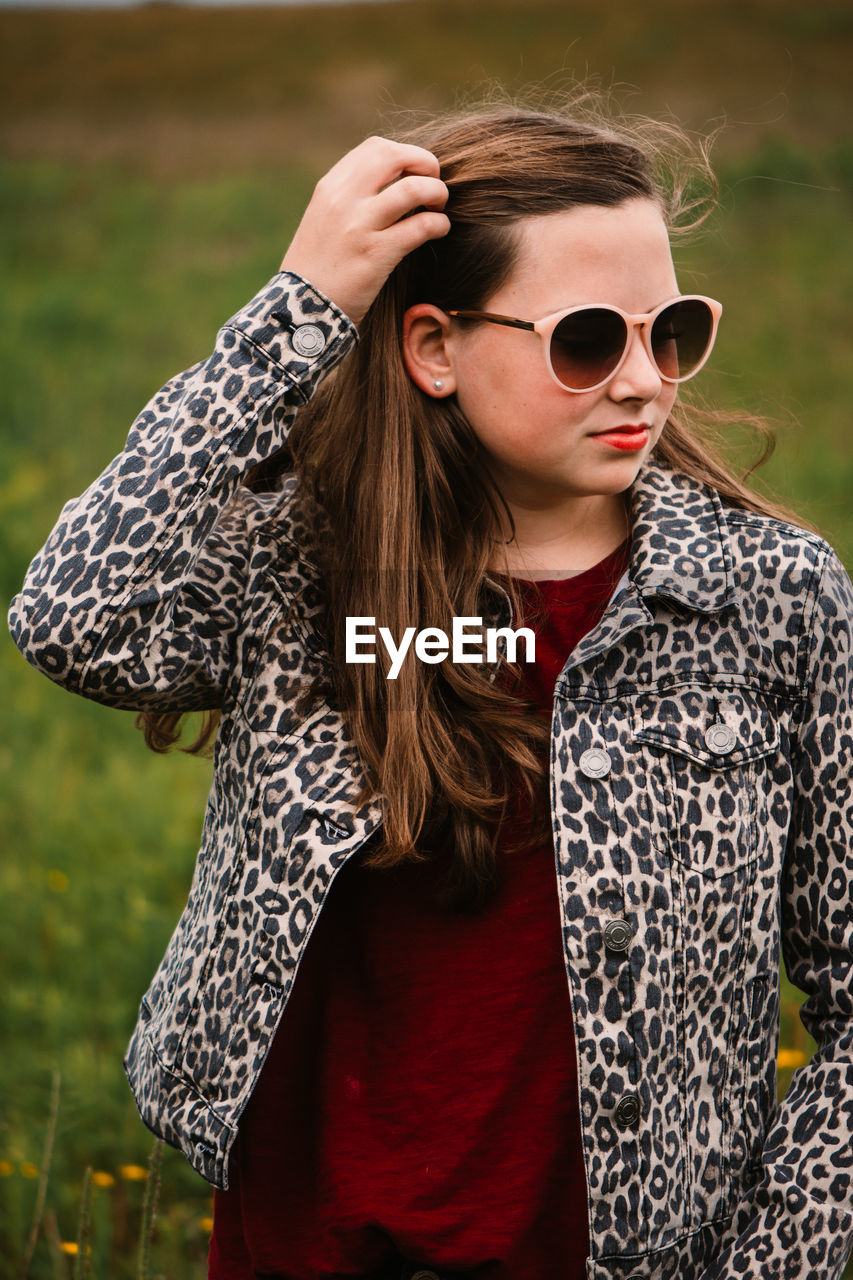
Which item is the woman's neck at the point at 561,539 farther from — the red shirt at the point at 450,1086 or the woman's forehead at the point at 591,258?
the woman's forehead at the point at 591,258

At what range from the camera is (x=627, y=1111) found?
149cm

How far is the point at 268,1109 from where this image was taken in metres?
1.67

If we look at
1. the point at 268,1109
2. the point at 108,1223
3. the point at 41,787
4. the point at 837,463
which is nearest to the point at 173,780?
the point at 41,787

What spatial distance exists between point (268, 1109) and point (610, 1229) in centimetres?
47

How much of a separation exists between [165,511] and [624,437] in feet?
1.91

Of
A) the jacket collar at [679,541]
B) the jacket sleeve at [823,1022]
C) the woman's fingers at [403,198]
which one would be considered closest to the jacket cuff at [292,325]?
the woman's fingers at [403,198]

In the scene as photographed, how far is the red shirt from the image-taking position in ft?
5.15

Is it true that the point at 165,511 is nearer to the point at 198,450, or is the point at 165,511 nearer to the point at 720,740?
the point at 198,450

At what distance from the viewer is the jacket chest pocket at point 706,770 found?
5.05 feet

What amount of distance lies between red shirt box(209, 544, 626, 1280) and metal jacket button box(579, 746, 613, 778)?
12cm

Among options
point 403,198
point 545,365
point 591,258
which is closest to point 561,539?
point 545,365

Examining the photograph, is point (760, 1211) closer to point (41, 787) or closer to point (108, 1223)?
point (108, 1223)

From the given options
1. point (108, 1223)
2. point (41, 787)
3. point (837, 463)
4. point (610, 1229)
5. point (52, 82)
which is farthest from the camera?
point (52, 82)

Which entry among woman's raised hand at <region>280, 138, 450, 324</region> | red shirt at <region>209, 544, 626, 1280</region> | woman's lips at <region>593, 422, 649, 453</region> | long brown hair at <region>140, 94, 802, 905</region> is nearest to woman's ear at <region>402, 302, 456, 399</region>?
long brown hair at <region>140, 94, 802, 905</region>
